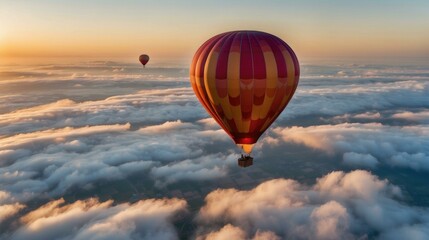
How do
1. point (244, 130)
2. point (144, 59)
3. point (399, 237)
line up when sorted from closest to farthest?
1. point (244, 130)
2. point (144, 59)
3. point (399, 237)

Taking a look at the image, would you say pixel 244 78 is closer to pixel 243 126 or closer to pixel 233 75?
pixel 233 75

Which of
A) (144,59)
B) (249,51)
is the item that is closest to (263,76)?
(249,51)

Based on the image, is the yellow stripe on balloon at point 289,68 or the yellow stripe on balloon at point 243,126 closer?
the yellow stripe on balloon at point 289,68

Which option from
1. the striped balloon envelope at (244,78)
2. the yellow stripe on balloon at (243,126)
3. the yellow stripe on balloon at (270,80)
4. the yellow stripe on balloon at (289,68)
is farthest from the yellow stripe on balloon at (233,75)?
the yellow stripe on balloon at (289,68)

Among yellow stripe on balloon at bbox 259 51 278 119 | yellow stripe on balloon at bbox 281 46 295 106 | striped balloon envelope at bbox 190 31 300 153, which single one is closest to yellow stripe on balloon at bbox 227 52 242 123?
striped balloon envelope at bbox 190 31 300 153

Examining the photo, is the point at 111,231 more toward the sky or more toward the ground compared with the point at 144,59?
more toward the ground

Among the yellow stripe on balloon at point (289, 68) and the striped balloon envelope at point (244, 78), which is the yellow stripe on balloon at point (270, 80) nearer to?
the striped balloon envelope at point (244, 78)

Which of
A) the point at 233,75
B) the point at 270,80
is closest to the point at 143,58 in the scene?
the point at 233,75

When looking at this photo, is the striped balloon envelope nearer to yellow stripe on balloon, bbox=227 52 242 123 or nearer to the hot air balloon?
yellow stripe on balloon, bbox=227 52 242 123

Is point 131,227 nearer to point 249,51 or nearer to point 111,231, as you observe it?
point 111,231
